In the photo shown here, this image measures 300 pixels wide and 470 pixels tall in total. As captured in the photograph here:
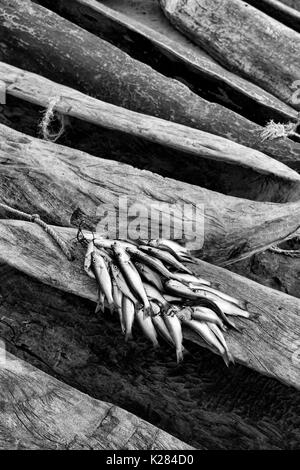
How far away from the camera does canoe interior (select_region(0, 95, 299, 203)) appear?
4.39 meters

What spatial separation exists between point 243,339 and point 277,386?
304mm

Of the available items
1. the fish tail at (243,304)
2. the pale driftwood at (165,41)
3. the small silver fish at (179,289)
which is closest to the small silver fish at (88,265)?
the small silver fish at (179,289)

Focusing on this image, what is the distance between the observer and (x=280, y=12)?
589 cm

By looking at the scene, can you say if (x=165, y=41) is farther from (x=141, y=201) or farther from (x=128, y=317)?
(x=128, y=317)

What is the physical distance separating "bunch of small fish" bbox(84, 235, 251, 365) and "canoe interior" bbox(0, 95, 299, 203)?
95cm

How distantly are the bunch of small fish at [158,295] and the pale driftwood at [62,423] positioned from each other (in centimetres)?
38

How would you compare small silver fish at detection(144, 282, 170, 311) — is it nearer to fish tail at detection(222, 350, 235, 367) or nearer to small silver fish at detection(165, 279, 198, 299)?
small silver fish at detection(165, 279, 198, 299)

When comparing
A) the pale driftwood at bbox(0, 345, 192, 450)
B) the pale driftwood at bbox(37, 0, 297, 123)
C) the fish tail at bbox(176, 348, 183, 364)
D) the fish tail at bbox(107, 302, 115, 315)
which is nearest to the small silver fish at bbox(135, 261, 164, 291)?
the fish tail at bbox(107, 302, 115, 315)

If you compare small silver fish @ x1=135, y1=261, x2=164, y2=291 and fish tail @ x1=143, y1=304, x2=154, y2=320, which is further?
small silver fish @ x1=135, y1=261, x2=164, y2=291

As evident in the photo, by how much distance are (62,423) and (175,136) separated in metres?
1.99

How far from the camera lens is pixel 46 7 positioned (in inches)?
221

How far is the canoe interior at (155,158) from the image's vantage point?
173 inches

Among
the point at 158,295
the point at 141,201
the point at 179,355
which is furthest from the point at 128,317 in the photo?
the point at 141,201
